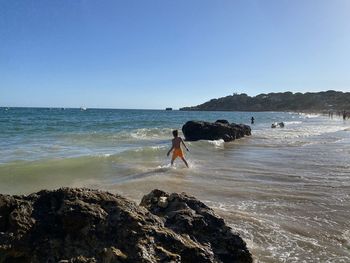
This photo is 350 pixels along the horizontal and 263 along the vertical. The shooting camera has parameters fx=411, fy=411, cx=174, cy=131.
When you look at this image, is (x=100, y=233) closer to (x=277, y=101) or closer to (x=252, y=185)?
(x=252, y=185)

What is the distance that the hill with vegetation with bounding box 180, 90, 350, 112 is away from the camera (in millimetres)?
150962

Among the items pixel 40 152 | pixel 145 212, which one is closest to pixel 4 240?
pixel 145 212

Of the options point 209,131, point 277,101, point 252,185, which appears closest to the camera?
point 252,185

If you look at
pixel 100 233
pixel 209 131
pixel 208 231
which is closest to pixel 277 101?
pixel 209 131

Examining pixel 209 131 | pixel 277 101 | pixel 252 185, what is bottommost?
Result: pixel 252 185

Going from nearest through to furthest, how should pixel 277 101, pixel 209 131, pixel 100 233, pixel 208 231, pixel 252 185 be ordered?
pixel 100 233 < pixel 208 231 < pixel 252 185 < pixel 209 131 < pixel 277 101

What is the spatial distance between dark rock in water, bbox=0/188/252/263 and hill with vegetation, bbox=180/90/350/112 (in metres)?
143

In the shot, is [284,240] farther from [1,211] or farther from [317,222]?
[1,211]

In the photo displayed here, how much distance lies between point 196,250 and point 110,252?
887mm

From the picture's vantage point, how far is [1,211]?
4.11 meters

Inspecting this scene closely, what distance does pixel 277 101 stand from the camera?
6713 inches

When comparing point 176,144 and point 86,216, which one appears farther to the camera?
point 176,144

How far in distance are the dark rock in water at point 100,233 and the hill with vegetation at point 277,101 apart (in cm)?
14309

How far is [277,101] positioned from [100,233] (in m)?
173
